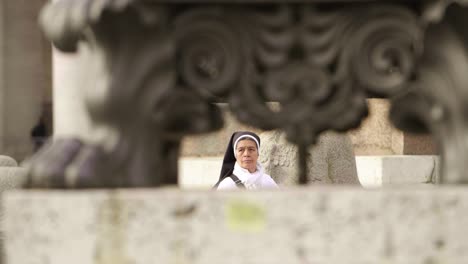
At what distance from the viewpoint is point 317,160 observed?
862cm

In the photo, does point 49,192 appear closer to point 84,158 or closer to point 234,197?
point 84,158

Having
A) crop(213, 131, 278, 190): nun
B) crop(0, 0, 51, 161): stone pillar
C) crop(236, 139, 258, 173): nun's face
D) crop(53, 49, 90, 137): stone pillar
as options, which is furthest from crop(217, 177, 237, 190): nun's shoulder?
crop(0, 0, 51, 161): stone pillar

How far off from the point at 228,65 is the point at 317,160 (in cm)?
527

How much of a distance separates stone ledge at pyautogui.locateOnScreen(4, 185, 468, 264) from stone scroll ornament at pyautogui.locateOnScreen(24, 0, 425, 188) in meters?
0.18

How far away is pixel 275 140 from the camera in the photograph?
340 inches

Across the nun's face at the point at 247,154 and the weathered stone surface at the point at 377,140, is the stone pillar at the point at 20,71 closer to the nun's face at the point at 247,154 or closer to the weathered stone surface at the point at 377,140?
the weathered stone surface at the point at 377,140

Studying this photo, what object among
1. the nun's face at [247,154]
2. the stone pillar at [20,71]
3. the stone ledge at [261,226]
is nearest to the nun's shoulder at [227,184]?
the nun's face at [247,154]

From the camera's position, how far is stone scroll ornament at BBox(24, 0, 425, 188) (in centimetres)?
341

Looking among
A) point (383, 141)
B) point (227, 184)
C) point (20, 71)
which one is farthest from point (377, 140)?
point (20, 71)

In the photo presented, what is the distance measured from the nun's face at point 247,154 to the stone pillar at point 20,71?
17152mm

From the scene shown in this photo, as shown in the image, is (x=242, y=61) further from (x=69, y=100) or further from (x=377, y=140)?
(x=377, y=140)

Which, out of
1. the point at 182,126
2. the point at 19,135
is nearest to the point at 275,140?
the point at 182,126

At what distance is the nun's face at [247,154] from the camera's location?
6887mm

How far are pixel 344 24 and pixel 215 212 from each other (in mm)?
757
